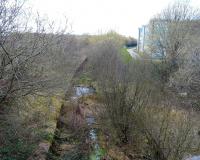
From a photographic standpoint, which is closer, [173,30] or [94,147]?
[94,147]

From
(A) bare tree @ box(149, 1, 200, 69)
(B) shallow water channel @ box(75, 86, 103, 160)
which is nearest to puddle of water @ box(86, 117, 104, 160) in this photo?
(B) shallow water channel @ box(75, 86, 103, 160)

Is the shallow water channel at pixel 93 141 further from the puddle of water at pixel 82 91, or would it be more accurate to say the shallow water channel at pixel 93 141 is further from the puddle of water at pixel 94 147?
the puddle of water at pixel 82 91

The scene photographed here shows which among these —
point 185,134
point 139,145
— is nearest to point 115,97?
point 139,145

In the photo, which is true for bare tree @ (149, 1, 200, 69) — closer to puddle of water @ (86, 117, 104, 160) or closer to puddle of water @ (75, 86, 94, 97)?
puddle of water @ (75, 86, 94, 97)

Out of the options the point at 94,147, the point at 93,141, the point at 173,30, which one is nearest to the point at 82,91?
the point at 93,141

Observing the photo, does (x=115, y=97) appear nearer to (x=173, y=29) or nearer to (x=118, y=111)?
(x=118, y=111)

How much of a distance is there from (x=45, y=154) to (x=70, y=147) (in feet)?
6.39

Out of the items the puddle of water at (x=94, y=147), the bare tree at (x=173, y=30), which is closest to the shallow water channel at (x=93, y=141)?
the puddle of water at (x=94, y=147)

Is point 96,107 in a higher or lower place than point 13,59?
lower

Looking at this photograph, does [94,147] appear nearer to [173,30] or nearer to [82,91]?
[82,91]

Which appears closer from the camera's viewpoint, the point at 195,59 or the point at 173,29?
the point at 195,59

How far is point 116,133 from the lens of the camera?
36.1ft

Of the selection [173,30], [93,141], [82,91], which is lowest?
[93,141]

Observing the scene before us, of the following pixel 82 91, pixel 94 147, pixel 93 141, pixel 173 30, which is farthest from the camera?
pixel 173 30
